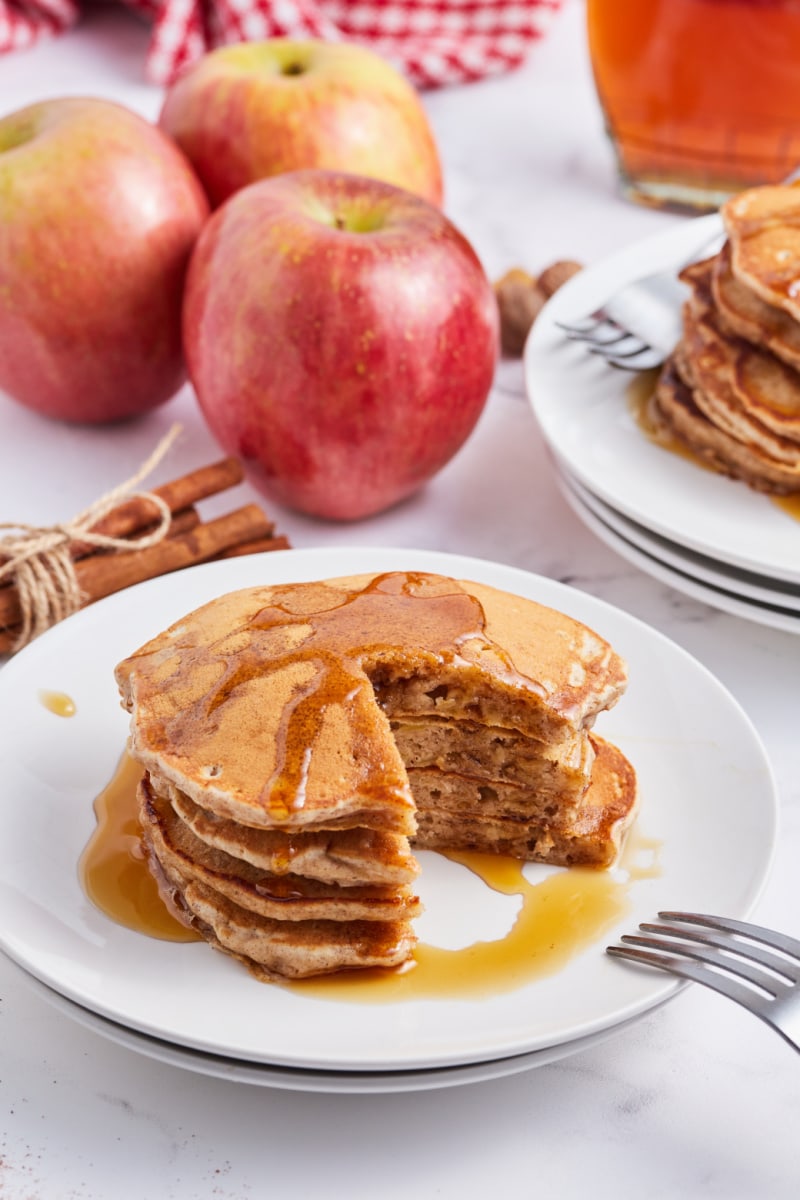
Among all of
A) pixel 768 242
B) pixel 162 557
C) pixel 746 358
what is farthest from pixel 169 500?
pixel 768 242

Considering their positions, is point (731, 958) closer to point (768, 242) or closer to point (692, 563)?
point (692, 563)

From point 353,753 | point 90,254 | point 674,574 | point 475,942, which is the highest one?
point 90,254

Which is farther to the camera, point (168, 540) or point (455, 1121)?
point (168, 540)

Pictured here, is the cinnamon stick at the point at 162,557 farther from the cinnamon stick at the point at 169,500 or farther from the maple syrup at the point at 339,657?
the maple syrup at the point at 339,657

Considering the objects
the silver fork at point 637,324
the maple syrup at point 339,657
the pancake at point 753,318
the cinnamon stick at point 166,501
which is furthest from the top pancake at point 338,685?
the silver fork at point 637,324

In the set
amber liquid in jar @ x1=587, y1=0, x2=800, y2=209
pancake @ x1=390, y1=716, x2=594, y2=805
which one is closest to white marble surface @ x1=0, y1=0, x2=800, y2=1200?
pancake @ x1=390, y1=716, x2=594, y2=805

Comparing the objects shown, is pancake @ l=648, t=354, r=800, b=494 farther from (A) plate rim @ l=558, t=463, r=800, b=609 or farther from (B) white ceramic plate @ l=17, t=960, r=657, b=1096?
(B) white ceramic plate @ l=17, t=960, r=657, b=1096

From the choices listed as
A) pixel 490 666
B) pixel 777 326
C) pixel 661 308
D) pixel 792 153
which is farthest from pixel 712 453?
pixel 792 153
